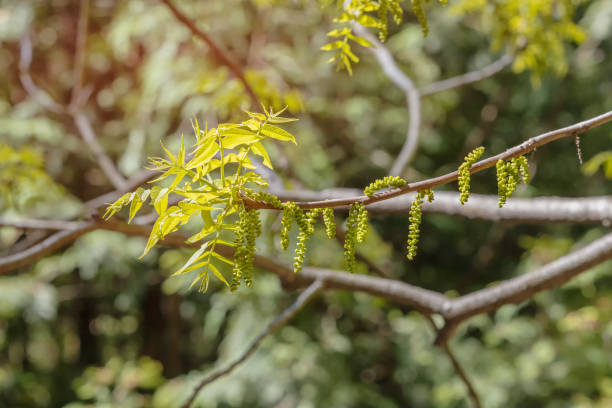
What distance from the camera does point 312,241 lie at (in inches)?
103

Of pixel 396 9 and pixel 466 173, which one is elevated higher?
pixel 396 9

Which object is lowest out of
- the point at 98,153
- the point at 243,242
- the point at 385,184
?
the point at 243,242

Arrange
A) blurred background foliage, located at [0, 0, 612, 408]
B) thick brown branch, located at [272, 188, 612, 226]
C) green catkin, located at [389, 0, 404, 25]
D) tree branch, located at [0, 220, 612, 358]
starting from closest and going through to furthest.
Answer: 1. green catkin, located at [389, 0, 404, 25]
2. tree branch, located at [0, 220, 612, 358]
3. thick brown branch, located at [272, 188, 612, 226]
4. blurred background foliage, located at [0, 0, 612, 408]

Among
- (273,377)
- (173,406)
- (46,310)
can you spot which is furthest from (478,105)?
→ (46,310)

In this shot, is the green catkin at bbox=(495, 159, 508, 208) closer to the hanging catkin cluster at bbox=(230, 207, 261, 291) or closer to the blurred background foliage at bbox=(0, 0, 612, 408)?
the hanging catkin cluster at bbox=(230, 207, 261, 291)

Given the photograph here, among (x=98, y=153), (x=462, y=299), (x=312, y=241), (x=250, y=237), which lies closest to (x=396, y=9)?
(x=250, y=237)

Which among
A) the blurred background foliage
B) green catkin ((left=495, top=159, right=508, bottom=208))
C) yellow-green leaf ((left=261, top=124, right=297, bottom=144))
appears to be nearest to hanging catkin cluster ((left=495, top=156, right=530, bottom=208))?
green catkin ((left=495, top=159, right=508, bottom=208))

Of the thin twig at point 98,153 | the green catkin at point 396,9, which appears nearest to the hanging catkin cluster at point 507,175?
the green catkin at point 396,9

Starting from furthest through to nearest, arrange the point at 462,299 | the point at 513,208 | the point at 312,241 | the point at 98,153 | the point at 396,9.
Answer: the point at 312,241 < the point at 98,153 < the point at 513,208 < the point at 462,299 < the point at 396,9

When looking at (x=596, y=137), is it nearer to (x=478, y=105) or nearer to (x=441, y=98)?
(x=478, y=105)

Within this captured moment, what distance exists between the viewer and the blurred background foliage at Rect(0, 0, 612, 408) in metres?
2.82

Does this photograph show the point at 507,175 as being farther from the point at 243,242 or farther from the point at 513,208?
the point at 513,208

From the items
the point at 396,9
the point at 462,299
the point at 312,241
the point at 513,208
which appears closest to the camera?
the point at 396,9

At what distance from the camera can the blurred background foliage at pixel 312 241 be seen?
2.82 m
